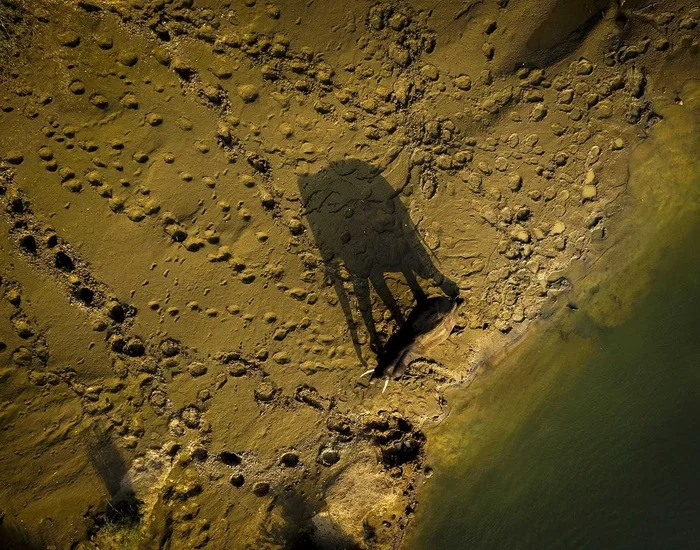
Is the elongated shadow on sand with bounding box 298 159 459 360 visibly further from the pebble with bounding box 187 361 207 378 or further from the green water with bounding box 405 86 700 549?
the pebble with bounding box 187 361 207 378

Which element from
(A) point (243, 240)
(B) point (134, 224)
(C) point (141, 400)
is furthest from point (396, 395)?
(B) point (134, 224)

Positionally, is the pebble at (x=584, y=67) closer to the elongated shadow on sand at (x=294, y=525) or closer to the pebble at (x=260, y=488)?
the elongated shadow on sand at (x=294, y=525)

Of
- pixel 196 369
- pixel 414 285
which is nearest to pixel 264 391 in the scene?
pixel 196 369

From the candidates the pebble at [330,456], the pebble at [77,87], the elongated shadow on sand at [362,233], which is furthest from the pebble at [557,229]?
the pebble at [77,87]

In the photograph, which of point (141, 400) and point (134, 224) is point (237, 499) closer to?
point (141, 400)

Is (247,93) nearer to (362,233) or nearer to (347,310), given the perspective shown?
(362,233)

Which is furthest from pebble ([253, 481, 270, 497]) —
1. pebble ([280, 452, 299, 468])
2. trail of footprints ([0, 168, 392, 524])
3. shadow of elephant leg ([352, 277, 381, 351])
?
shadow of elephant leg ([352, 277, 381, 351])
